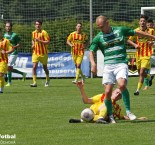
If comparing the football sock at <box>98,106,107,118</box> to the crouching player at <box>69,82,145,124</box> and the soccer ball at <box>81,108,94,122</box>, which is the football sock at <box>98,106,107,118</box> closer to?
the crouching player at <box>69,82,145,124</box>

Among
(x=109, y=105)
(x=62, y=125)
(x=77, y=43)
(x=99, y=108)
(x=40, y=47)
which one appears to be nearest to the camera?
(x=62, y=125)

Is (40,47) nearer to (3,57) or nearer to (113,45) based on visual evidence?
(3,57)

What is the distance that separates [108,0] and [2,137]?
2577cm

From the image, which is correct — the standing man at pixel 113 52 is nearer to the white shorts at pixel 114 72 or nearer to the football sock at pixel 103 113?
the white shorts at pixel 114 72

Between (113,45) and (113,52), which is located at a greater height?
(113,45)

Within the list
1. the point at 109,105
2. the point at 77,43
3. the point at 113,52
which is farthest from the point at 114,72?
the point at 77,43

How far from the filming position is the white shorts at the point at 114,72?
11344mm

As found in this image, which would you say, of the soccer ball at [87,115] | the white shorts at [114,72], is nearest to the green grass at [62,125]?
the soccer ball at [87,115]

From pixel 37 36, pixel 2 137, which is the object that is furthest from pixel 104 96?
pixel 37 36

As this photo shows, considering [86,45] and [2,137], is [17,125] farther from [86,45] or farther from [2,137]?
[86,45]

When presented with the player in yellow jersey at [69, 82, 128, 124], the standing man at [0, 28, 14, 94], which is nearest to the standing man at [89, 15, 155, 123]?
the player in yellow jersey at [69, 82, 128, 124]

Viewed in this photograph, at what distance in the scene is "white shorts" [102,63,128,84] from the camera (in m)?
11.3

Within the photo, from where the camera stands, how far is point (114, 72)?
11.4 meters

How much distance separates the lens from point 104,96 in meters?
11.7
